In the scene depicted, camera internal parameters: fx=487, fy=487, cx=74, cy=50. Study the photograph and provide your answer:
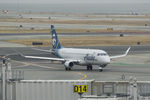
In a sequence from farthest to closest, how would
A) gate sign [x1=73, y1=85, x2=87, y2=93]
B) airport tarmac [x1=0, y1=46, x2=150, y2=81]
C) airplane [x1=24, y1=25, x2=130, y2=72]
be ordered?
airplane [x1=24, y1=25, x2=130, y2=72]
airport tarmac [x1=0, y1=46, x2=150, y2=81]
gate sign [x1=73, y1=85, x2=87, y2=93]

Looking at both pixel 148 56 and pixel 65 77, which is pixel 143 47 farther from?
pixel 65 77

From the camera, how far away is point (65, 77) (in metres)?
76.2

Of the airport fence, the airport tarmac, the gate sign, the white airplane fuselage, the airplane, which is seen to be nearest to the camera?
the gate sign

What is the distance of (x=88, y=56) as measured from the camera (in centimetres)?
8300

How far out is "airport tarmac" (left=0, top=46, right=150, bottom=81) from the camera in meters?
76.4

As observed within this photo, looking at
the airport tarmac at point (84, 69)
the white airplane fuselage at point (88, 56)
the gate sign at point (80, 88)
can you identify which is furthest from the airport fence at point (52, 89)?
the white airplane fuselage at point (88, 56)

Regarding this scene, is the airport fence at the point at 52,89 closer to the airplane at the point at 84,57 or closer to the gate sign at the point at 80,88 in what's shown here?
the gate sign at the point at 80,88

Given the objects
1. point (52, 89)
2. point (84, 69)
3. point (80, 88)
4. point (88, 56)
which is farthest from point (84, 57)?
point (80, 88)

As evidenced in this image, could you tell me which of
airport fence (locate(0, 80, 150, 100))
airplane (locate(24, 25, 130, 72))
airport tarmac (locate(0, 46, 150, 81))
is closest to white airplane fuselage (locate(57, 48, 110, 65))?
airplane (locate(24, 25, 130, 72))

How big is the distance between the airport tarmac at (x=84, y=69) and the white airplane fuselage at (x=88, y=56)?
1.87 metres

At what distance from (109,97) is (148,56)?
76967mm

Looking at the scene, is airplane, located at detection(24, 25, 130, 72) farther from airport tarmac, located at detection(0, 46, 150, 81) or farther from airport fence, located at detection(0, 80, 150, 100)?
airport fence, located at detection(0, 80, 150, 100)

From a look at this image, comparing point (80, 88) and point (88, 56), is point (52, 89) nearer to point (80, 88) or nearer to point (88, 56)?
point (80, 88)

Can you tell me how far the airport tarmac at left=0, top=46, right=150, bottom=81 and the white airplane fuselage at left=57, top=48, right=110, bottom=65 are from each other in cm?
187
